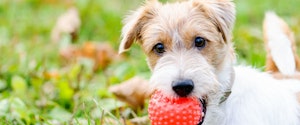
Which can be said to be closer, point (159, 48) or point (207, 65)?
point (207, 65)

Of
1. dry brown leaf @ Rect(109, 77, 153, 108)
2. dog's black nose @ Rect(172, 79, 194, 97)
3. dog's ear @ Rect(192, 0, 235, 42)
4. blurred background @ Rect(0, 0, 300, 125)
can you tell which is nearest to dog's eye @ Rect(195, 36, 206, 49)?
dog's ear @ Rect(192, 0, 235, 42)

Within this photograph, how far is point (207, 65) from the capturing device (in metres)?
4.84

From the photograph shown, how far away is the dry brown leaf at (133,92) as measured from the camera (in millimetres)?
6418

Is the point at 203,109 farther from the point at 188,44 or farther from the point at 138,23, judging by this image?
the point at 138,23

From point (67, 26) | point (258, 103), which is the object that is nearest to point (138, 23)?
point (258, 103)

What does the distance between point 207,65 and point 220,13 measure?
433 mm

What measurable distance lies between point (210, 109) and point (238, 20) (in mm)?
3944

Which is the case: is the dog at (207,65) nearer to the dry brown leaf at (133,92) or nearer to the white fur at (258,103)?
the white fur at (258,103)

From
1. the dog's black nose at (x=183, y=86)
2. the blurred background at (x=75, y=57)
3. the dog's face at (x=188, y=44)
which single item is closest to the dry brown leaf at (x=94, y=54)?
the blurred background at (x=75, y=57)

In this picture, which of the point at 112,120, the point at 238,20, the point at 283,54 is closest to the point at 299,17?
the point at 238,20

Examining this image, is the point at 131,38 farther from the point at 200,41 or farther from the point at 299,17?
the point at 299,17

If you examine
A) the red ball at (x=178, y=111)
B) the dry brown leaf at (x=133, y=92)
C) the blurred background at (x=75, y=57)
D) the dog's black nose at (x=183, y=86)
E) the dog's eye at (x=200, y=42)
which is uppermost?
the blurred background at (x=75, y=57)

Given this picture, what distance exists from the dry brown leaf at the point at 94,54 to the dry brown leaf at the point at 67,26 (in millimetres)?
519

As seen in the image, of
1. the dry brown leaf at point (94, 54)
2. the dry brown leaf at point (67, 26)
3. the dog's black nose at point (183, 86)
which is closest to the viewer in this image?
the dog's black nose at point (183, 86)
